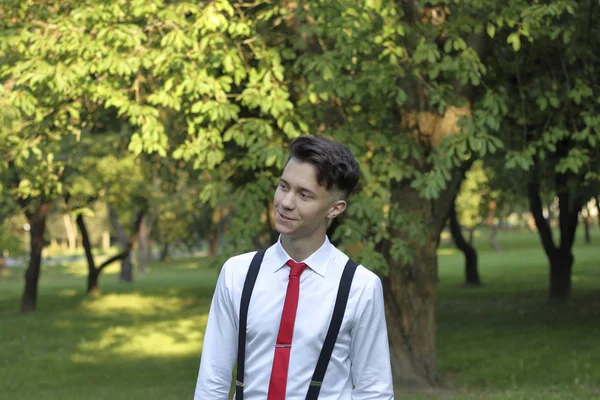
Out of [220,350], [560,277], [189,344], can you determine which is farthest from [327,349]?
[560,277]

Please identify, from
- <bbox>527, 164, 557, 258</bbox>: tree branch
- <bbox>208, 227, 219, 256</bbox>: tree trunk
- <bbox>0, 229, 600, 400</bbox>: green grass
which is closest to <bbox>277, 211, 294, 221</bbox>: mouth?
<bbox>0, 229, 600, 400</bbox>: green grass

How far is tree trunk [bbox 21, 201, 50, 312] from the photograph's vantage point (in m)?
30.0

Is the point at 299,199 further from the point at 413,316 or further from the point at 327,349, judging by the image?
the point at 413,316

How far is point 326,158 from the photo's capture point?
3133mm

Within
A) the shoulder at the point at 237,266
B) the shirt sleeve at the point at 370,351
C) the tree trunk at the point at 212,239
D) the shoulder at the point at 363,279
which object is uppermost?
the shoulder at the point at 237,266

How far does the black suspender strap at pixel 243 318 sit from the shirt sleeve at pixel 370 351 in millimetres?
373

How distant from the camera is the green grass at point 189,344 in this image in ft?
54.4

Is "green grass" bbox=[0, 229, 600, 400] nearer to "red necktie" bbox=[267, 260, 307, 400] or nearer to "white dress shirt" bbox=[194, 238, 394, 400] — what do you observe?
"white dress shirt" bbox=[194, 238, 394, 400]

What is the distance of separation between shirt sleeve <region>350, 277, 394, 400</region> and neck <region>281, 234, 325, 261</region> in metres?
0.23

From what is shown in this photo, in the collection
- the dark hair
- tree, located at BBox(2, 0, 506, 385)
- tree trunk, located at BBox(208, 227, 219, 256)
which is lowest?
tree trunk, located at BBox(208, 227, 219, 256)

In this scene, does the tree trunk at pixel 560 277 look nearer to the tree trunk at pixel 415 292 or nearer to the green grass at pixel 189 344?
the green grass at pixel 189 344

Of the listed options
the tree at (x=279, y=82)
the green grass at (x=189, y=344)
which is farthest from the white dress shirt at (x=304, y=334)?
the green grass at (x=189, y=344)

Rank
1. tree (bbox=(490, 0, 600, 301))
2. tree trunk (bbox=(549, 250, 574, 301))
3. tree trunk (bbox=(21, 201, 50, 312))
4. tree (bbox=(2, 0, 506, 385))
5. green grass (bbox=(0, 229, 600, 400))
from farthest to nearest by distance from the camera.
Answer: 1. tree trunk (bbox=(21, 201, 50, 312))
2. tree trunk (bbox=(549, 250, 574, 301))
3. green grass (bbox=(0, 229, 600, 400))
4. tree (bbox=(490, 0, 600, 301))
5. tree (bbox=(2, 0, 506, 385))

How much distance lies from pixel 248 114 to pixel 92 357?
38.1 feet
